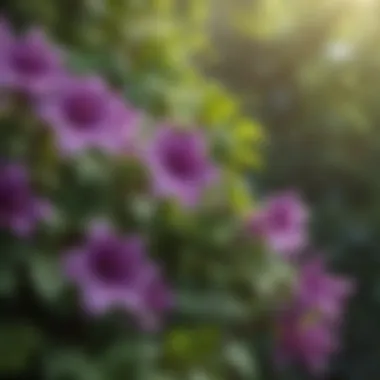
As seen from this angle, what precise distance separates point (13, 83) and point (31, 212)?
0.12m

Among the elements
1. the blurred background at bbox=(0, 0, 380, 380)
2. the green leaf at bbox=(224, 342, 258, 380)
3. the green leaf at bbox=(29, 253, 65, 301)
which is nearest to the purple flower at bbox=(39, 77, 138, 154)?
the green leaf at bbox=(29, 253, 65, 301)

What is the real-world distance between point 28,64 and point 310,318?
410 millimetres

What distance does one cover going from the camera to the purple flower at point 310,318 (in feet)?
3.44

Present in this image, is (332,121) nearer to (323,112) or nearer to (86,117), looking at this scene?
(323,112)

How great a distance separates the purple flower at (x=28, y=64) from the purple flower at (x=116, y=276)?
140 millimetres

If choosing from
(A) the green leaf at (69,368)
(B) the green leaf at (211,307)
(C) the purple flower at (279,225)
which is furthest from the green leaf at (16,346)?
(C) the purple flower at (279,225)

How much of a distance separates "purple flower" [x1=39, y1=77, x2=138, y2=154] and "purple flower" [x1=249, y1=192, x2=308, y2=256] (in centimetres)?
19

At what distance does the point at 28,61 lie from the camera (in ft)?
2.93

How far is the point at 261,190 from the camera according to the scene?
1488mm

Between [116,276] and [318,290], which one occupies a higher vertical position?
[318,290]

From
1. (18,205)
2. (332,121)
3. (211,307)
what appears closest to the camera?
(18,205)

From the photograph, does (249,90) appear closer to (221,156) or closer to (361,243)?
(361,243)

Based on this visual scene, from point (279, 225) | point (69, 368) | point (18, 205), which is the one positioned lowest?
point (69, 368)

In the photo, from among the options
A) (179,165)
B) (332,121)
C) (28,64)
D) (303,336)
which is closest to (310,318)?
(303,336)
